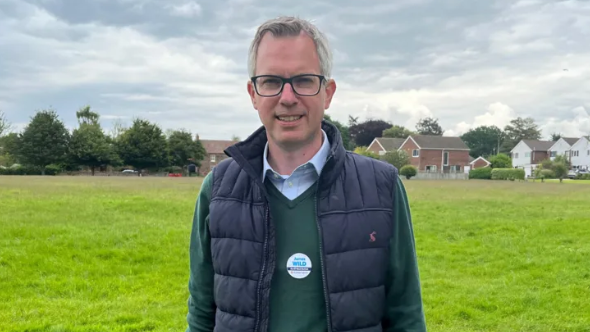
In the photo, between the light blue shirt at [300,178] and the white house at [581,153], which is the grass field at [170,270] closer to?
the light blue shirt at [300,178]

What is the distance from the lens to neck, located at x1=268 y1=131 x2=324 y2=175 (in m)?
2.25

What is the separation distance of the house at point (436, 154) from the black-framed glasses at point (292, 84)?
83.6 m

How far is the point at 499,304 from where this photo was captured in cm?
756

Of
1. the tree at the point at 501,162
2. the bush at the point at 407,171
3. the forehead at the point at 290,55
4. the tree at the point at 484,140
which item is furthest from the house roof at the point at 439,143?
the forehead at the point at 290,55

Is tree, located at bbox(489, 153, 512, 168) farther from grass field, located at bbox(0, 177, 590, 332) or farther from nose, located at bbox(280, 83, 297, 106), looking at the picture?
nose, located at bbox(280, 83, 297, 106)

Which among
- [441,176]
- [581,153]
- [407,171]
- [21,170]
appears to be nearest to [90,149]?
[21,170]

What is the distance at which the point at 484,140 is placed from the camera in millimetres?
121438

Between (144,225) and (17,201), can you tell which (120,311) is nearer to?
(144,225)

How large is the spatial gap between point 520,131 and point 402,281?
427 ft

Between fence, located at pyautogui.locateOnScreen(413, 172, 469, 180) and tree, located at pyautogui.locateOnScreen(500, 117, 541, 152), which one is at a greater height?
tree, located at pyautogui.locateOnScreen(500, 117, 541, 152)

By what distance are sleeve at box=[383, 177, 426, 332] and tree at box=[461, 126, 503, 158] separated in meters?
127

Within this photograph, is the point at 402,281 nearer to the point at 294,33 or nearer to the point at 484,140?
the point at 294,33

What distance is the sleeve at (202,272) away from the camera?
2.36m

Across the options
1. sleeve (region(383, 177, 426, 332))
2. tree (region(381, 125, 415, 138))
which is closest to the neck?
sleeve (region(383, 177, 426, 332))
